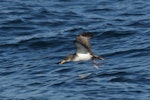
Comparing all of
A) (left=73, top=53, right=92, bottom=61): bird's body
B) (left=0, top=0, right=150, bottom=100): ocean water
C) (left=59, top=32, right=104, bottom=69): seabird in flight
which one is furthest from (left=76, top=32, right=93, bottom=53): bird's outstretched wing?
(left=0, top=0, right=150, bottom=100): ocean water

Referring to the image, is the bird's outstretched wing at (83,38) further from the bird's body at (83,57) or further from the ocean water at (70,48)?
the ocean water at (70,48)

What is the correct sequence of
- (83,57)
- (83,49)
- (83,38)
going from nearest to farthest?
1. (83,38)
2. (83,49)
3. (83,57)

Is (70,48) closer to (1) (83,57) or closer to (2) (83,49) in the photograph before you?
(1) (83,57)

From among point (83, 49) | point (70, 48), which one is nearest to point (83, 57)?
point (83, 49)

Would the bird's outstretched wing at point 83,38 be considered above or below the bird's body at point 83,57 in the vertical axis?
above

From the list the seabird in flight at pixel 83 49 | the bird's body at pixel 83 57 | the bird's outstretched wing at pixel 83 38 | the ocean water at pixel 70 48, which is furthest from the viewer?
the ocean water at pixel 70 48

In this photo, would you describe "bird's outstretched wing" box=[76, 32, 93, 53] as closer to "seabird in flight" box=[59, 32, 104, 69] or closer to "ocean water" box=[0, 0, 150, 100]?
"seabird in flight" box=[59, 32, 104, 69]

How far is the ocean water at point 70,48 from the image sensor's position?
18.9 metres

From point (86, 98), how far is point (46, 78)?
238cm

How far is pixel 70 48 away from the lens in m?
23.4

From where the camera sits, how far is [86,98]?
59.5ft

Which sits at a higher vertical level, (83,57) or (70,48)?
(70,48)

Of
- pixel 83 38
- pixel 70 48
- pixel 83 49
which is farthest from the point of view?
pixel 70 48

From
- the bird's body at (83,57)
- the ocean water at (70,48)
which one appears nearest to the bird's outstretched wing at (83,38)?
the bird's body at (83,57)
